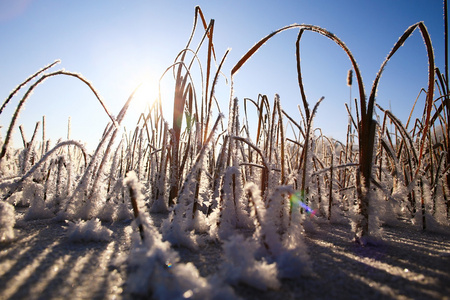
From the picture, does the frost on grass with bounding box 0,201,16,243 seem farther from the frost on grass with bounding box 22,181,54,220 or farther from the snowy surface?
the frost on grass with bounding box 22,181,54,220

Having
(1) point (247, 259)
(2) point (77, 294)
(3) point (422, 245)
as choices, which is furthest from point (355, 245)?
(2) point (77, 294)

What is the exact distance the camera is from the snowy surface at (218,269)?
1.84ft

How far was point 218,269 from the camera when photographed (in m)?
0.71

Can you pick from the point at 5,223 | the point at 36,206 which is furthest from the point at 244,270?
the point at 36,206

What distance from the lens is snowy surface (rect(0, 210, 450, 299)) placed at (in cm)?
56

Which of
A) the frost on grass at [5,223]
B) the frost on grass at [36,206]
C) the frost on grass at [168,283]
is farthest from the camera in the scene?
the frost on grass at [36,206]

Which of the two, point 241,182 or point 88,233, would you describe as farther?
point 241,182

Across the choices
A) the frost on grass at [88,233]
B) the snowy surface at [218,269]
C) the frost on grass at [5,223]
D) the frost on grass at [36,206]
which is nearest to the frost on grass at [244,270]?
the snowy surface at [218,269]

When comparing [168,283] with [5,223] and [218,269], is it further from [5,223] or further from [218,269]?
[5,223]

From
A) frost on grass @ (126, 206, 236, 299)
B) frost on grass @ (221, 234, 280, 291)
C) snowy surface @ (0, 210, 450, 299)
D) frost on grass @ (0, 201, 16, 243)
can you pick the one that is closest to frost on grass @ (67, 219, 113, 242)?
snowy surface @ (0, 210, 450, 299)

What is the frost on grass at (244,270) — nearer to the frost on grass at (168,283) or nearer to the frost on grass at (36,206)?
the frost on grass at (168,283)

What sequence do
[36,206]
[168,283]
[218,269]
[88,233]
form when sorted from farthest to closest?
[36,206]
[88,233]
[218,269]
[168,283]

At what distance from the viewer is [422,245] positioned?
1001 mm

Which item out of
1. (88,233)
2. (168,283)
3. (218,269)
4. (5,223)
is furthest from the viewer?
(88,233)
